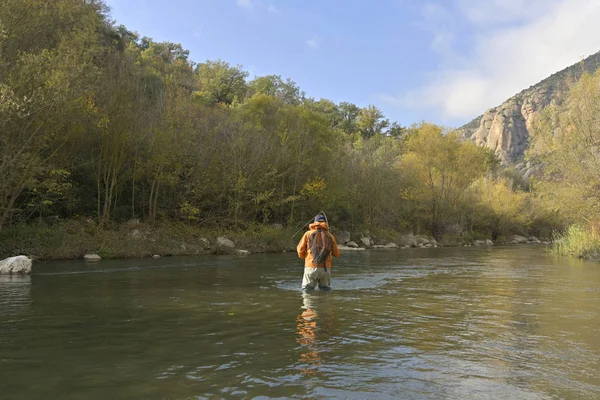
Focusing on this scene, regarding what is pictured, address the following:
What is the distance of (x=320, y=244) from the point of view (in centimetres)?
1327

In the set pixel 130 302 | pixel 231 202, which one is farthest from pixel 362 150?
pixel 130 302

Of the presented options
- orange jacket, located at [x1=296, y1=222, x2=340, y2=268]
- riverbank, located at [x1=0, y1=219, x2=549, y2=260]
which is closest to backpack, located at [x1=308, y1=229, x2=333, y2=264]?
orange jacket, located at [x1=296, y1=222, x2=340, y2=268]

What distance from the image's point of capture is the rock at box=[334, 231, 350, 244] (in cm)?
4317

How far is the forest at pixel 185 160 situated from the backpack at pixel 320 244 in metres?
10.5

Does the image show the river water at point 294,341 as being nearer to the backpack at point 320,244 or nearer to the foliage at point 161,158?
the backpack at point 320,244

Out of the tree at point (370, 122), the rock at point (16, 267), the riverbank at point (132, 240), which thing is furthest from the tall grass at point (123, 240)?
the tree at point (370, 122)

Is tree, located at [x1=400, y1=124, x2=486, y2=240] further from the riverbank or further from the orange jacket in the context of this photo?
the orange jacket

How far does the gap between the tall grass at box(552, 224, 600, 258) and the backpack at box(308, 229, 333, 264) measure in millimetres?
20445

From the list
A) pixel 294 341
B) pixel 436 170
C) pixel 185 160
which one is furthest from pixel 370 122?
pixel 294 341

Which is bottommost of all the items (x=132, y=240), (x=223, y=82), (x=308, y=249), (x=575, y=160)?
(x=308, y=249)

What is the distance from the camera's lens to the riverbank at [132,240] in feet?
75.9

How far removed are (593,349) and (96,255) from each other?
75.7 feet

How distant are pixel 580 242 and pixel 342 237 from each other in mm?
20196

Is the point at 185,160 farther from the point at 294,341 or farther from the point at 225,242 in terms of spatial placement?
the point at 294,341
